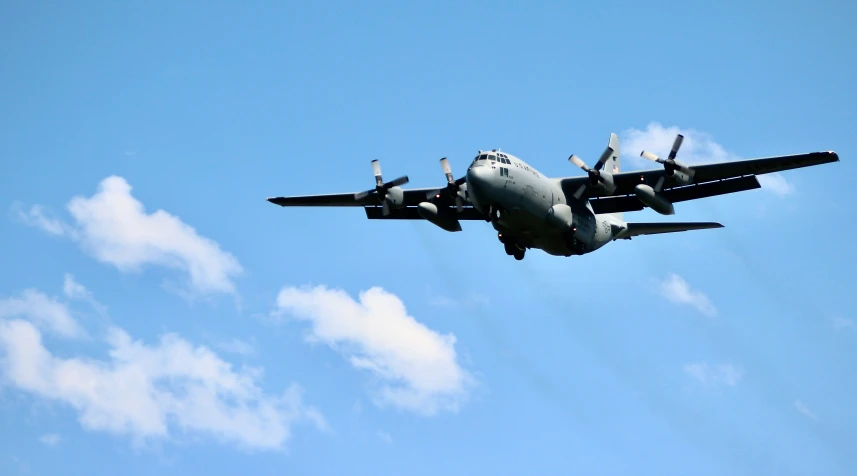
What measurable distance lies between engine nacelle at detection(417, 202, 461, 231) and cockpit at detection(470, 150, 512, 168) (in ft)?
11.5

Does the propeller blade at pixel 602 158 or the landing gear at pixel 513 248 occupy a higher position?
the propeller blade at pixel 602 158

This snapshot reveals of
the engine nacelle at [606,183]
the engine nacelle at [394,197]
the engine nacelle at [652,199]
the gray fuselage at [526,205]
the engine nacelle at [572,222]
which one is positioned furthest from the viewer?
the engine nacelle at [394,197]

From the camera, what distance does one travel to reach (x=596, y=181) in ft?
126

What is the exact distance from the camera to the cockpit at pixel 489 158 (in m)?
37.1

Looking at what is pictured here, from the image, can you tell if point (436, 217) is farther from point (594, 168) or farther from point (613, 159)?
point (613, 159)

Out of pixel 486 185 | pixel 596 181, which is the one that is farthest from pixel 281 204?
pixel 596 181

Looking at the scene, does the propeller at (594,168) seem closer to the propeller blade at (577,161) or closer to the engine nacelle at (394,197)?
the propeller blade at (577,161)

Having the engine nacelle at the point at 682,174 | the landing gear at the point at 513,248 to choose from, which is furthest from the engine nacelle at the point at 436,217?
the engine nacelle at the point at 682,174

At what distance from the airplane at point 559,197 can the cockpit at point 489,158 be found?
0.04m

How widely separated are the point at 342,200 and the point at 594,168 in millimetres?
11368

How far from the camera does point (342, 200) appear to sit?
43.2 metres

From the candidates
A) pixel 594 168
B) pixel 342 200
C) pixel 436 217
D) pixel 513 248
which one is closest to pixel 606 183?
pixel 594 168

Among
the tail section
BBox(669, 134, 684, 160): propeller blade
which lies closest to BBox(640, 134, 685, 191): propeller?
BBox(669, 134, 684, 160): propeller blade

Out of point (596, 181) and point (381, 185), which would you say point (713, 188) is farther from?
point (381, 185)
